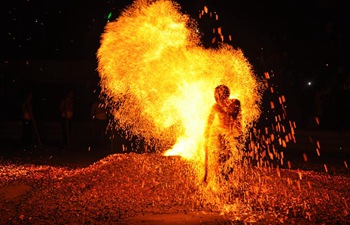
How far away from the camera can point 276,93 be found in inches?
984

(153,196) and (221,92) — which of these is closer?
(221,92)

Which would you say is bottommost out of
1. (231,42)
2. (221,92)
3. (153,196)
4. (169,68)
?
(153,196)

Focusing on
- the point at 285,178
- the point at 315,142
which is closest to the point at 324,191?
the point at 285,178

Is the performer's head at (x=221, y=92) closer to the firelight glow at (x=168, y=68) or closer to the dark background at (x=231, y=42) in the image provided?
the firelight glow at (x=168, y=68)

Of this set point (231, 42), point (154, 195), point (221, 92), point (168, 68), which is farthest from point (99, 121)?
point (221, 92)

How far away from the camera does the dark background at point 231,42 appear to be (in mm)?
22391

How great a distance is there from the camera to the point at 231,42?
23797mm

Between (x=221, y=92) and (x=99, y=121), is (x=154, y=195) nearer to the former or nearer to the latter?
(x=221, y=92)

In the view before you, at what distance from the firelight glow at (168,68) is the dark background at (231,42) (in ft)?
28.5

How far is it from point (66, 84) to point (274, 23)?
10286 millimetres

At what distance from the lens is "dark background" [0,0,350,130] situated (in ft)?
73.5

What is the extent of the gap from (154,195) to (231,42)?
15.6 metres

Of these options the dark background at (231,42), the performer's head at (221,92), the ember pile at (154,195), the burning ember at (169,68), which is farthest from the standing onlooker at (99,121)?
the performer's head at (221,92)

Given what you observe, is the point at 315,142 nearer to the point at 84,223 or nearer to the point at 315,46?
the point at 315,46
